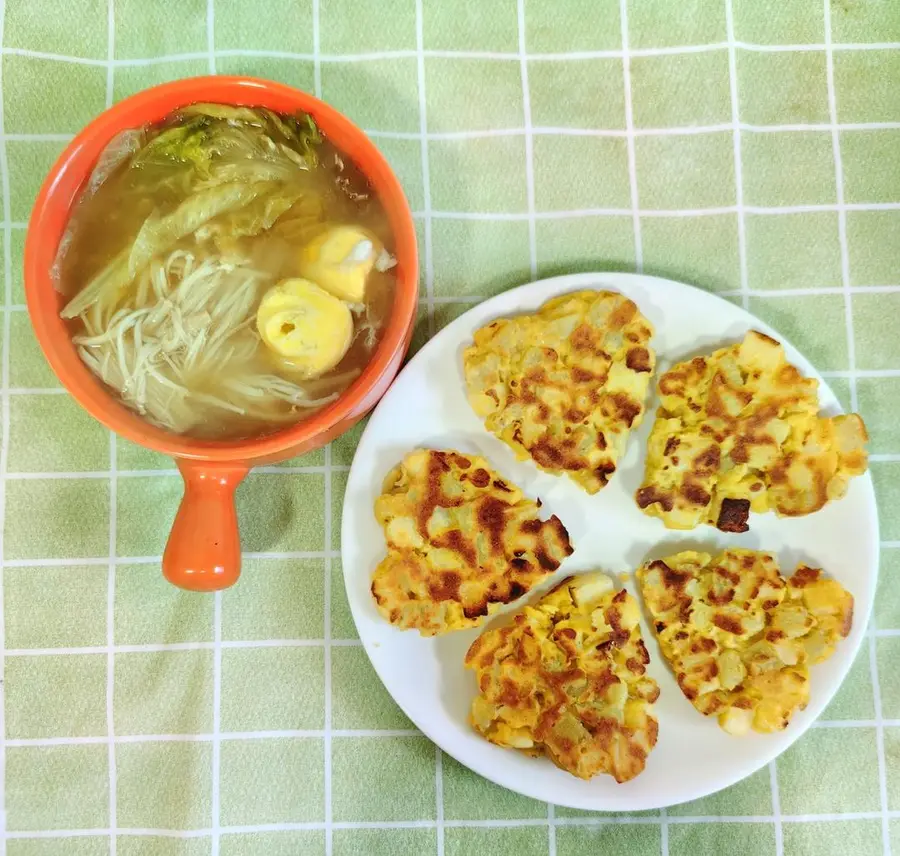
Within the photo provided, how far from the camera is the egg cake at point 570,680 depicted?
1190mm

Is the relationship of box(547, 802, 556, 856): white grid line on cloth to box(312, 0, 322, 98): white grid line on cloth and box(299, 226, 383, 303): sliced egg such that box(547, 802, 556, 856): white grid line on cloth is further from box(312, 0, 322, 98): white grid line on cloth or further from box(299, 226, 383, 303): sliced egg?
box(312, 0, 322, 98): white grid line on cloth

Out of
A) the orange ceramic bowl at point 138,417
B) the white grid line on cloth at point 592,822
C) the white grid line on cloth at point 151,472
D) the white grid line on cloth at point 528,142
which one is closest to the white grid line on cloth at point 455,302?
the white grid line on cloth at point 151,472

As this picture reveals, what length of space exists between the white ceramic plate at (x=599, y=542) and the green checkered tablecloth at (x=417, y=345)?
9cm

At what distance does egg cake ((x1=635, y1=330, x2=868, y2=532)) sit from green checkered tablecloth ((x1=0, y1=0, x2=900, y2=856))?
0.50 feet

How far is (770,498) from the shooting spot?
1.22 metres

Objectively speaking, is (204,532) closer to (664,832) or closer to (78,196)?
(78,196)

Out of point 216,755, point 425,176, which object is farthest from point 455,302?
point 216,755

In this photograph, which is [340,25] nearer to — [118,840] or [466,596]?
[466,596]

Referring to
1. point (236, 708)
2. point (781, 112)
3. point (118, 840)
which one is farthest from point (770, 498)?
point (118, 840)

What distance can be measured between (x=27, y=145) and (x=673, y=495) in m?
1.14

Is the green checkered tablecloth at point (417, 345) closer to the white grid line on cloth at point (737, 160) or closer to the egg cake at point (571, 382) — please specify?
the white grid line on cloth at point (737, 160)

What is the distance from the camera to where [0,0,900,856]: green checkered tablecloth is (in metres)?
1.30

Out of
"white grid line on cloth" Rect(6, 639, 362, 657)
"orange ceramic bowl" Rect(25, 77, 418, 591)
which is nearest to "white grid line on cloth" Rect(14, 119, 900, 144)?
"orange ceramic bowl" Rect(25, 77, 418, 591)

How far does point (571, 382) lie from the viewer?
3.97 feet
